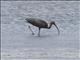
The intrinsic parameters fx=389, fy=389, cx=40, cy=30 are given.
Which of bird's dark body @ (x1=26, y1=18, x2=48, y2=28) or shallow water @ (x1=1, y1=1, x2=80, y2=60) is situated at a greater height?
bird's dark body @ (x1=26, y1=18, x2=48, y2=28)

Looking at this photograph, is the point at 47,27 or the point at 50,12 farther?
the point at 50,12

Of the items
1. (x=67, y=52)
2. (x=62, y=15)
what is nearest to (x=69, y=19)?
(x=62, y=15)

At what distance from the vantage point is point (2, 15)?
11984 millimetres

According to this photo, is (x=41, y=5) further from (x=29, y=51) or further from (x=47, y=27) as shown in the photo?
(x=29, y=51)

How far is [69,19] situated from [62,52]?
13.2 feet

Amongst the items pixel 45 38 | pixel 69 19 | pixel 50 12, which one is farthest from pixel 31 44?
pixel 50 12

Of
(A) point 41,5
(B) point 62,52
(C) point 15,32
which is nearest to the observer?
(B) point 62,52

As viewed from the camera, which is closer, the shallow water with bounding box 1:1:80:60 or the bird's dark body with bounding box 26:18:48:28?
the shallow water with bounding box 1:1:80:60

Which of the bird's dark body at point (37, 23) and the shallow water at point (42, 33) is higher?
the bird's dark body at point (37, 23)

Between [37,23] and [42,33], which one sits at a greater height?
[37,23]

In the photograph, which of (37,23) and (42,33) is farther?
(42,33)

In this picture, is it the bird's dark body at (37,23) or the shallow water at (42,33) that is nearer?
the shallow water at (42,33)

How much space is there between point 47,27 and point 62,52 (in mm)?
2157

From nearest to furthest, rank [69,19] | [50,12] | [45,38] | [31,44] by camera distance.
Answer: [31,44] → [45,38] → [69,19] → [50,12]
